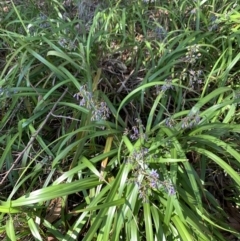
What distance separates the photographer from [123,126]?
2.00 metres

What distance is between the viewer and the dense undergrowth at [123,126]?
164cm

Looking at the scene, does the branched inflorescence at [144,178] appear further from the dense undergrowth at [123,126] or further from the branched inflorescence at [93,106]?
the branched inflorescence at [93,106]

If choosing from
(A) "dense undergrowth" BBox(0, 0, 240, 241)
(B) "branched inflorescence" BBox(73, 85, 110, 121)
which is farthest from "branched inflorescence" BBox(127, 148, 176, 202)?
(B) "branched inflorescence" BBox(73, 85, 110, 121)

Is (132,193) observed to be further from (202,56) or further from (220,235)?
(202,56)

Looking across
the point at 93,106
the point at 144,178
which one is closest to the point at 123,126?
the point at 93,106

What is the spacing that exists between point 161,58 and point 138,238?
102cm

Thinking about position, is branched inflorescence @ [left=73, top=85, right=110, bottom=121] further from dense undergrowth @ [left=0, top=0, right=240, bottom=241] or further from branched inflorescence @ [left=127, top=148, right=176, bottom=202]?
branched inflorescence @ [left=127, top=148, right=176, bottom=202]

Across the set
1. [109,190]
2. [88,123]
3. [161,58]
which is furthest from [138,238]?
[161,58]

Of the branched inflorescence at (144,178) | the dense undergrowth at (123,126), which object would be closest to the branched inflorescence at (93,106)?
the dense undergrowth at (123,126)

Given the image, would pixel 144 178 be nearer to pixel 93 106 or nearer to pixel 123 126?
pixel 93 106

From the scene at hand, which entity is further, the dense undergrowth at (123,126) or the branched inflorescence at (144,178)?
the dense undergrowth at (123,126)

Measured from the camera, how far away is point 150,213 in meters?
1.64

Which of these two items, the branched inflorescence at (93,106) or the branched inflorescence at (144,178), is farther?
the branched inflorescence at (93,106)

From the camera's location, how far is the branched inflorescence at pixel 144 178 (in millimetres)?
1480
